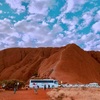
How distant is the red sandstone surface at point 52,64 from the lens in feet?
315

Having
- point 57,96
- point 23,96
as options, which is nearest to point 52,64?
Result: point 23,96

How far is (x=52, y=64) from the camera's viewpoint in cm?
10681

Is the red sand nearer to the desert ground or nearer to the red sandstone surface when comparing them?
the desert ground

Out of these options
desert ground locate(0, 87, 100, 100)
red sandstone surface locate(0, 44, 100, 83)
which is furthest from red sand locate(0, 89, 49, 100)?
red sandstone surface locate(0, 44, 100, 83)

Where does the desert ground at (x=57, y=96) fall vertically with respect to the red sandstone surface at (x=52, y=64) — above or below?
below

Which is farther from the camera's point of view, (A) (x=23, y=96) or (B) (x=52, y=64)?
(B) (x=52, y=64)

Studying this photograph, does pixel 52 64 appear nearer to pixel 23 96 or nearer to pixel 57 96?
pixel 23 96

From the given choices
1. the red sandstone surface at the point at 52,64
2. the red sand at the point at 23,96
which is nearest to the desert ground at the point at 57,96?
the red sand at the point at 23,96

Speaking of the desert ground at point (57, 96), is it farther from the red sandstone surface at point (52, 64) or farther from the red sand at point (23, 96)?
the red sandstone surface at point (52, 64)

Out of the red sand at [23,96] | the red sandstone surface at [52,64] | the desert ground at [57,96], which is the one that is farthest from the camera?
the red sandstone surface at [52,64]

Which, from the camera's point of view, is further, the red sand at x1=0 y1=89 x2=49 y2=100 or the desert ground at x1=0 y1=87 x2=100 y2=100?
the red sand at x1=0 y1=89 x2=49 y2=100

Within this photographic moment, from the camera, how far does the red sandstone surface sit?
9588 centimetres

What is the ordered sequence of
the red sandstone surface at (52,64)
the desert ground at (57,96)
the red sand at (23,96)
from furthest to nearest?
the red sandstone surface at (52,64) < the red sand at (23,96) < the desert ground at (57,96)

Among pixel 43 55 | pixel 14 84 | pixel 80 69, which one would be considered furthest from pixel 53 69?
pixel 43 55
